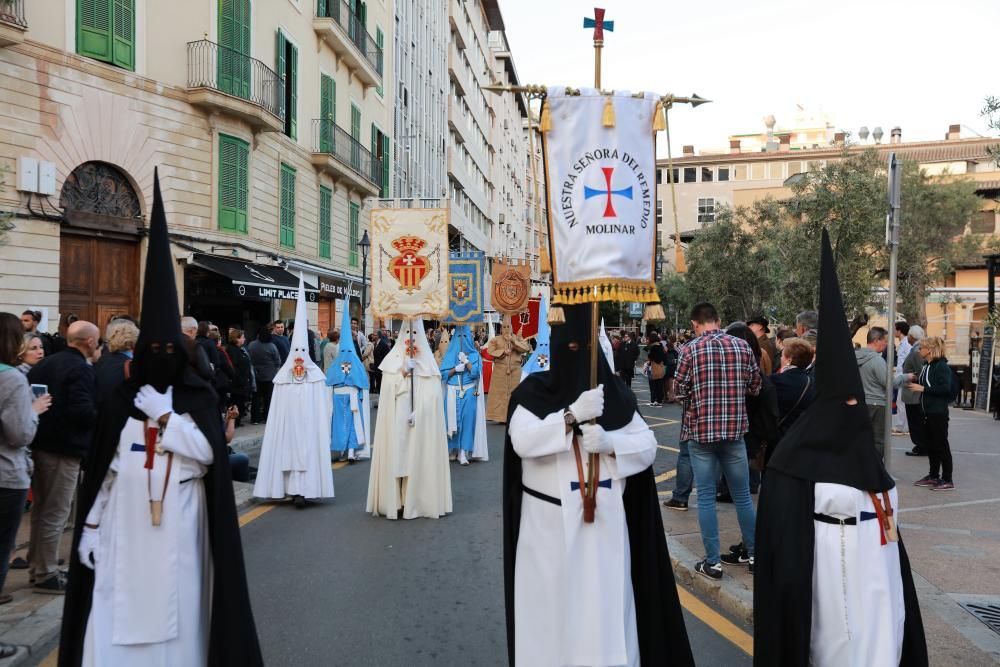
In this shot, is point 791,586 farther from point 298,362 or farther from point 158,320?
point 298,362

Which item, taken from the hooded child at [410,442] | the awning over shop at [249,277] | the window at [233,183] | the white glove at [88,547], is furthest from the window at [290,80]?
the white glove at [88,547]

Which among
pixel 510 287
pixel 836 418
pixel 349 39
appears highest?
pixel 349 39

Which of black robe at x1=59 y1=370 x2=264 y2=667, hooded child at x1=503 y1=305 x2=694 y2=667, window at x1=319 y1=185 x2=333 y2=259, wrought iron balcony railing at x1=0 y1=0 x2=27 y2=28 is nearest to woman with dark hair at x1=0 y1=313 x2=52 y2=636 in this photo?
black robe at x1=59 y1=370 x2=264 y2=667

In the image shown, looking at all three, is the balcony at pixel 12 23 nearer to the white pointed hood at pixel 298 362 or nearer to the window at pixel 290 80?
the window at pixel 290 80

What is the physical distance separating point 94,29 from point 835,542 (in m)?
16.9

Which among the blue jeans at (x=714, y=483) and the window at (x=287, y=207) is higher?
the window at (x=287, y=207)

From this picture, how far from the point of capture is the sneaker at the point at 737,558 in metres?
6.19

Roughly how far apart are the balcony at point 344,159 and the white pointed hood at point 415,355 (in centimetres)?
1698

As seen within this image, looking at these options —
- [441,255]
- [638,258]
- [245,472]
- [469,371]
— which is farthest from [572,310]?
[469,371]

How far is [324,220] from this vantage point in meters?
26.1

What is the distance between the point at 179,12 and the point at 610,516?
18.0 m

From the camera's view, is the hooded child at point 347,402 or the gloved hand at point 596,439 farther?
the hooded child at point 347,402

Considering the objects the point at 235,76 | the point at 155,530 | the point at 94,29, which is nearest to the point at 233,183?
the point at 235,76

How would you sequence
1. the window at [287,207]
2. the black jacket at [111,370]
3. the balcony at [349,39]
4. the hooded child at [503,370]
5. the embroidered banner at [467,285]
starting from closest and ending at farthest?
the black jacket at [111,370], the embroidered banner at [467,285], the hooded child at [503,370], the window at [287,207], the balcony at [349,39]
